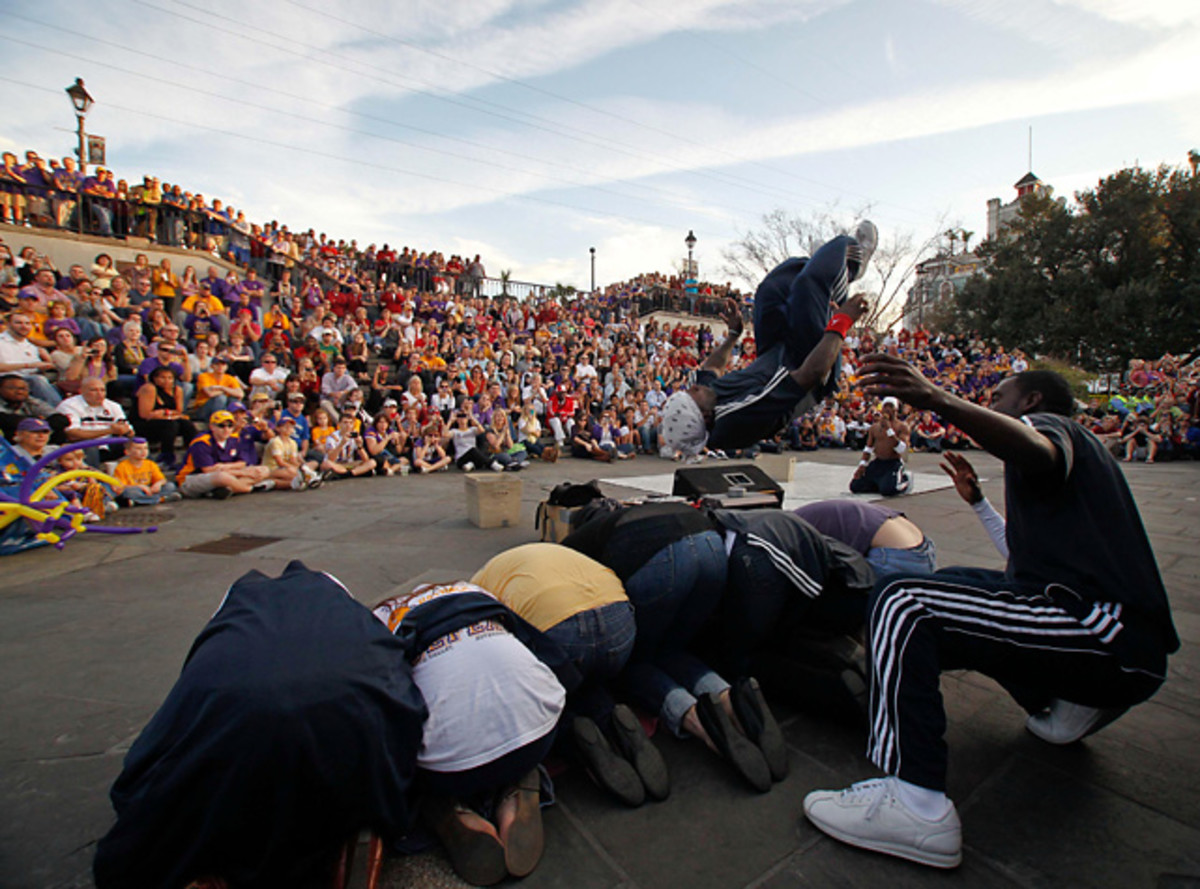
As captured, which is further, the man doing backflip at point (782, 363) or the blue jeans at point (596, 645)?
the man doing backflip at point (782, 363)

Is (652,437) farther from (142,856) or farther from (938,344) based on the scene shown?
(938,344)

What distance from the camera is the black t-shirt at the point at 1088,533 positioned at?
156 centimetres

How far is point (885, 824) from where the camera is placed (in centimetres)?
156

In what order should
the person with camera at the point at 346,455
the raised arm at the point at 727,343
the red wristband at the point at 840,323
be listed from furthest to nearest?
the person with camera at the point at 346,455 → the raised arm at the point at 727,343 → the red wristband at the point at 840,323

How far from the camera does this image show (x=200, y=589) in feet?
11.9

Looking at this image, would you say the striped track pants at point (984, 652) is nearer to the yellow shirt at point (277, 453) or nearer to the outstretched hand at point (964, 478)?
the outstretched hand at point (964, 478)

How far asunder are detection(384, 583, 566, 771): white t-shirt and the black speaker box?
3.30 metres

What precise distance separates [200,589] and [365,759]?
296 centimetres

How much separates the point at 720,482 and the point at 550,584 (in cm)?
351

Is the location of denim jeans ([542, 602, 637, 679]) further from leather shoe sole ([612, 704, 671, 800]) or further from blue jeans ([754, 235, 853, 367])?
blue jeans ([754, 235, 853, 367])

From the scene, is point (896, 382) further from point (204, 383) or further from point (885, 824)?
point (204, 383)

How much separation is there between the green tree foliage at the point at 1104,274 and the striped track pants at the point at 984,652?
29.1 m

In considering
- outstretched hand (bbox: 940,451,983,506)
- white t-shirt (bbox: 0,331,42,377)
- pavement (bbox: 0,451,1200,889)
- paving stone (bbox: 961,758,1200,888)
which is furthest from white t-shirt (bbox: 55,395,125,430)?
paving stone (bbox: 961,758,1200,888)

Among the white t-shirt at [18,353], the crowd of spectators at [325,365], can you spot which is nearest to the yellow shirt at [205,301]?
the crowd of spectators at [325,365]
